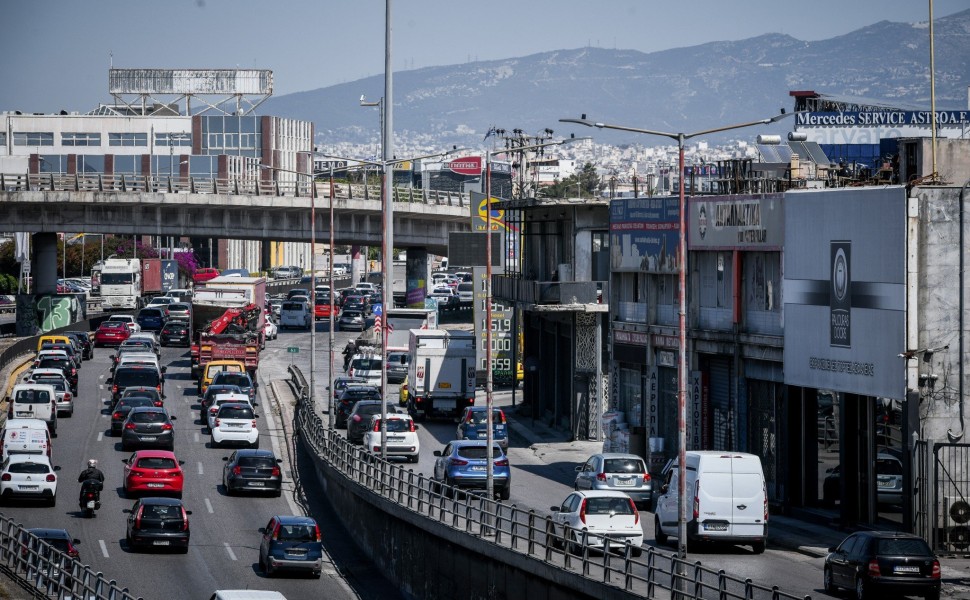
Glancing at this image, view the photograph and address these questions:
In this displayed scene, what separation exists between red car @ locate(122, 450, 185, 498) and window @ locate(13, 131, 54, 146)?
14731cm

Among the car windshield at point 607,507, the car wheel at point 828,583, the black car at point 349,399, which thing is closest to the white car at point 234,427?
the black car at point 349,399

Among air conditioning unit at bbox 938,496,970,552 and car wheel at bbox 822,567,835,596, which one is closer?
car wheel at bbox 822,567,835,596

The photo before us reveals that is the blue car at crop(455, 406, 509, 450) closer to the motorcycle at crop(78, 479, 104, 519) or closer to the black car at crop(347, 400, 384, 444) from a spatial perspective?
the black car at crop(347, 400, 384, 444)

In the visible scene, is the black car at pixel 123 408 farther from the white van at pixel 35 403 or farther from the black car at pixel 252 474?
the black car at pixel 252 474

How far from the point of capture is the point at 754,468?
1265 inches

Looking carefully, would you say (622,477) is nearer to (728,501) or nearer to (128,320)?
(728,501)

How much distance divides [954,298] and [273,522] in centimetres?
1657

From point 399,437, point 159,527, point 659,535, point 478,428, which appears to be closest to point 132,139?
point 478,428

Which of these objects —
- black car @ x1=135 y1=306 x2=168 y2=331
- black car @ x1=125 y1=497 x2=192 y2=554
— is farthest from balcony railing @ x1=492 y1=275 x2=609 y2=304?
black car @ x1=135 y1=306 x2=168 y2=331

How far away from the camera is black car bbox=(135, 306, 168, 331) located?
96.1 metres

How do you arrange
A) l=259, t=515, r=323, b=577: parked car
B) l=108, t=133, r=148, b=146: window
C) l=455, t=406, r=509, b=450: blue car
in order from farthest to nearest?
l=108, t=133, r=148, b=146: window < l=455, t=406, r=509, b=450: blue car < l=259, t=515, r=323, b=577: parked car

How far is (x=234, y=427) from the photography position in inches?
2165

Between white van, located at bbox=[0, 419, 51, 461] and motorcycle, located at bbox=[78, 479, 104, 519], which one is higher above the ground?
white van, located at bbox=[0, 419, 51, 461]

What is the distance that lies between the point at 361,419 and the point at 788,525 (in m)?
21.0
